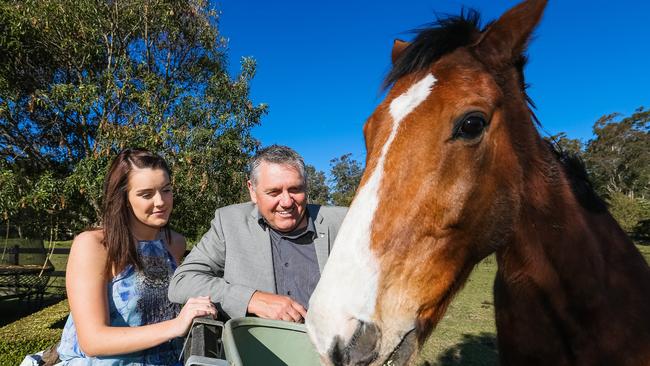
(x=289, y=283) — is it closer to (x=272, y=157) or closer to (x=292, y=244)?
(x=292, y=244)

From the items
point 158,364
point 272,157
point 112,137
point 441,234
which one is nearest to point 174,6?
point 112,137

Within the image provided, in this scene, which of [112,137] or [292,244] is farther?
[112,137]

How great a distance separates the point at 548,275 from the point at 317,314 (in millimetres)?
1226

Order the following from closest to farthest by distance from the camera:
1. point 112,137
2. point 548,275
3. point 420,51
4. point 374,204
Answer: point 374,204
point 420,51
point 548,275
point 112,137

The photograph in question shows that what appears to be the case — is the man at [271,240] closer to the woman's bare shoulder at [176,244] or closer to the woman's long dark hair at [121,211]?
the woman's long dark hair at [121,211]

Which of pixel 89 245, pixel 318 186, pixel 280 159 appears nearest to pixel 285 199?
pixel 280 159

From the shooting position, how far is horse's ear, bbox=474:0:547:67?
1.60m

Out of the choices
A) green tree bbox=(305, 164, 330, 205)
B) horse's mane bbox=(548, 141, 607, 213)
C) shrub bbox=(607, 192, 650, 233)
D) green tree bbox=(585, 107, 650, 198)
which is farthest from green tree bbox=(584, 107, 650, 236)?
horse's mane bbox=(548, 141, 607, 213)

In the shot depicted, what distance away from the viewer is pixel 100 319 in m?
1.84

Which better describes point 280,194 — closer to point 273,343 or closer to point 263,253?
point 263,253

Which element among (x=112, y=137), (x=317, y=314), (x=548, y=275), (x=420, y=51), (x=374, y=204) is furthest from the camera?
(x=112, y=137)

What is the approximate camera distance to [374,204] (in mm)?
1313

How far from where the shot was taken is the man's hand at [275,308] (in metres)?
1.80

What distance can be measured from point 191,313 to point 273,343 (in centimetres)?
41
